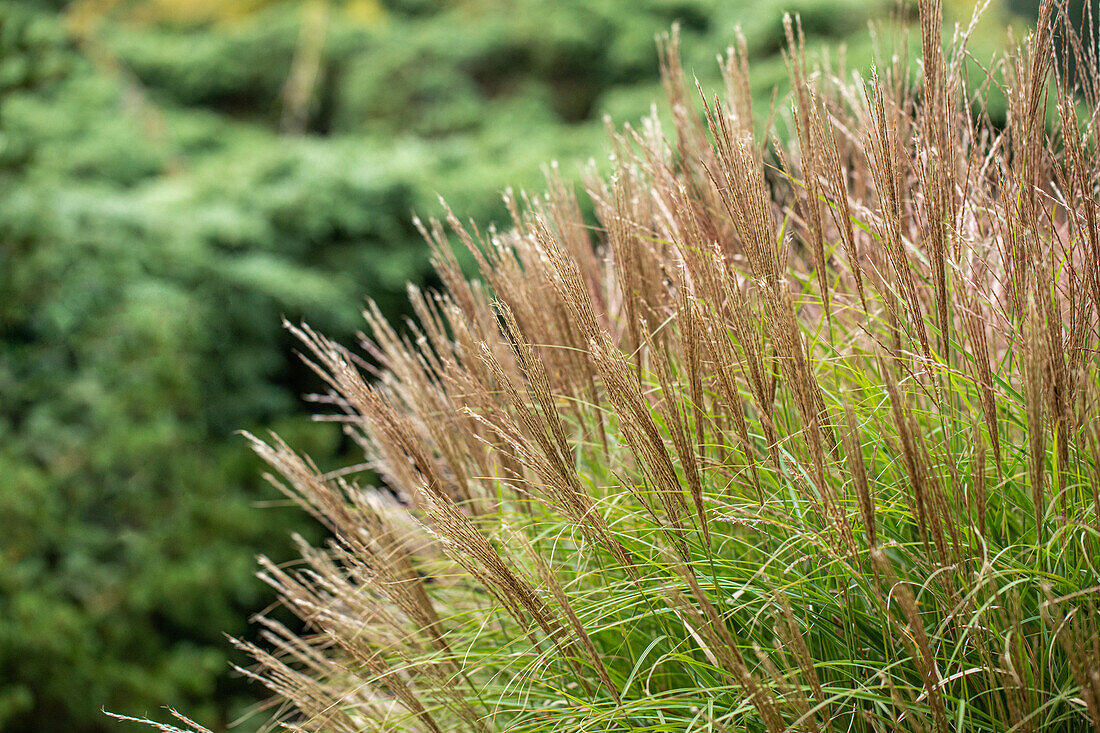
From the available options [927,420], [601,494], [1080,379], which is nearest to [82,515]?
[601,494]

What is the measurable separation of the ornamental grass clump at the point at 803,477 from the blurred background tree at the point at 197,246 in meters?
1.95

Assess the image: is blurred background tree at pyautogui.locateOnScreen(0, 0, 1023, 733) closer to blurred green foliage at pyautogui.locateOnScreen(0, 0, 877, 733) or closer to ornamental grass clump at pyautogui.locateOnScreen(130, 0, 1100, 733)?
blurred green foliage at pyautogui.locateOnScreen(0, 0, 877, 733)

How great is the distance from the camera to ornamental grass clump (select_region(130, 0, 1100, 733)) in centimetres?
100

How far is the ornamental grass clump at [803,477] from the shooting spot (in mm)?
1000

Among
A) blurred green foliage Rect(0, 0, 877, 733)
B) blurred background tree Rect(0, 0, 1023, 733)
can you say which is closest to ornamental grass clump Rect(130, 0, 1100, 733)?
blurred green foliage Rect(0, 0, 877, 733)

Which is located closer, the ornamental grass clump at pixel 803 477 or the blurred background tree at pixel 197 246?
the ornamental grass clump at pixel 803 477

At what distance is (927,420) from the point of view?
138 cm

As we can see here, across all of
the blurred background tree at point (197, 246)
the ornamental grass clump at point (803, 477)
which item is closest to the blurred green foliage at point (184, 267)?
the blurred background tree at point (197, 246)

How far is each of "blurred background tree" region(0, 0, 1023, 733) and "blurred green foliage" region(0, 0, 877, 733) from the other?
13 mm

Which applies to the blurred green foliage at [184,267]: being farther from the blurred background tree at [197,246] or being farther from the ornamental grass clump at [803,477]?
the ornamental grass clump at [803,477]

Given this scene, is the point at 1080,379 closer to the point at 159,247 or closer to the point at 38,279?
the point at 38,279

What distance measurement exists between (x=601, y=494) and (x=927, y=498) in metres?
0.77

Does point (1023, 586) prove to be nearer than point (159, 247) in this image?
Yes

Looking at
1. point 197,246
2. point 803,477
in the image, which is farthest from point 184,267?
point 803,477
